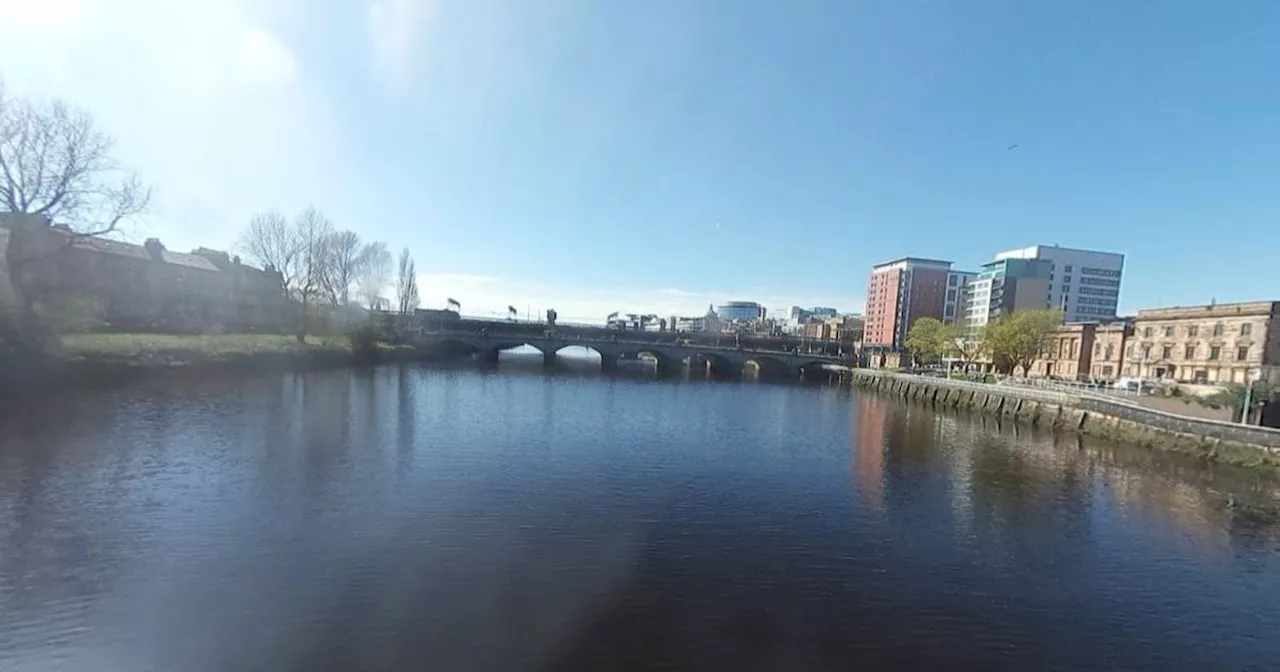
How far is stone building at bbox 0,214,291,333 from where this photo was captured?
46.8 meters

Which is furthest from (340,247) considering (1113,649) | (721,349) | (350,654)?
(1113,649)

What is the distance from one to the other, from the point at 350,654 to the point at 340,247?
7640 centimetres

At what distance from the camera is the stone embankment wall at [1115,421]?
32031 millimetres

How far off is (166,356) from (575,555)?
1759 inches

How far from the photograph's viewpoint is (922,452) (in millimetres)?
33438

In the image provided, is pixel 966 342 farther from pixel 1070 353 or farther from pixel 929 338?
pixel 1070 353

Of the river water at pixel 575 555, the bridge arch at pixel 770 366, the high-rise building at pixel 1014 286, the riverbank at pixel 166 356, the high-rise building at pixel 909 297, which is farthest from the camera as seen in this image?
the high-rise building at pixel 909 297

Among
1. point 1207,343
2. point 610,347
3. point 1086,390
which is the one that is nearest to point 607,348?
point 610,347

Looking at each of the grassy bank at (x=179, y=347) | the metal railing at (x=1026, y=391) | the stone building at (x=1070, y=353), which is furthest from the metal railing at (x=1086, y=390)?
the grassy bank at (x=179, y=347)

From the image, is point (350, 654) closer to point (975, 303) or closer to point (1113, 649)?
point (1113, 649)

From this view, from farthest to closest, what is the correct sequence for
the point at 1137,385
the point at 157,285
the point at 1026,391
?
1. the point at 157,285
2. the point at 1137,385
3. the point at 1026,391

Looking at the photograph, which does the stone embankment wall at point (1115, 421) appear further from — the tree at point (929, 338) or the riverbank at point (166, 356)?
the riverbank at point (166, 356)

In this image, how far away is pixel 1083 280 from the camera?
159m

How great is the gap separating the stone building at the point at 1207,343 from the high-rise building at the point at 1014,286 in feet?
255
